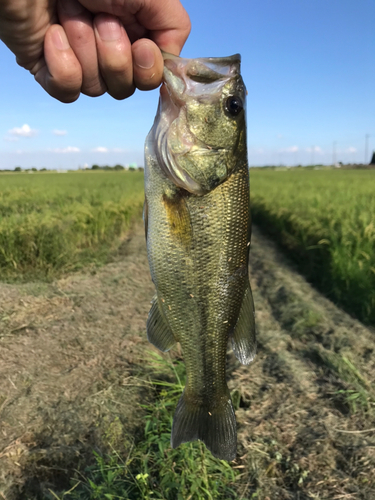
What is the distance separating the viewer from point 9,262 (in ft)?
19.8

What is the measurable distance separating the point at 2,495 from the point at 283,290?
489cm

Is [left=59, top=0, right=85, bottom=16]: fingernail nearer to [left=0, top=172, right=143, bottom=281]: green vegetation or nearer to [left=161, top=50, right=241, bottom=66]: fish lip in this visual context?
[left=161, top=50, right=241, bottom=66]: fish lip

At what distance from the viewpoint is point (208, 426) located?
194 cm

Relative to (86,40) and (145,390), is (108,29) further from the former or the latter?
(145,390)

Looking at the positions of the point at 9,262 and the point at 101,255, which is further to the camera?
the point at 101,255

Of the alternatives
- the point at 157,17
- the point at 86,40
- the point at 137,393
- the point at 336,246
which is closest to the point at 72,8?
the point at 86,40

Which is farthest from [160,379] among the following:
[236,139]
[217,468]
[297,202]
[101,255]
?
[297,202]

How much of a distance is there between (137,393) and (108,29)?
3.04 meters

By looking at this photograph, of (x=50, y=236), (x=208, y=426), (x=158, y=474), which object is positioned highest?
(x=50, y=236)

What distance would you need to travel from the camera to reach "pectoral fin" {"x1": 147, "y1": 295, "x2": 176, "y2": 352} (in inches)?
77.4

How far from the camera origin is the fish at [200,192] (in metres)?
1.73

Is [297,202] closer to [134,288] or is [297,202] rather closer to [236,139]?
[134,288]

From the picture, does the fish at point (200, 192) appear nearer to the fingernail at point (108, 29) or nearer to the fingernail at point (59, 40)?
the fingernail at point (108, 29)

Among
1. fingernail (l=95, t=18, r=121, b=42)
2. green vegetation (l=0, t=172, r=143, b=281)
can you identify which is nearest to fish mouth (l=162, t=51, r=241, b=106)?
fingernail (l=95, t=18, r=121, b=42)
